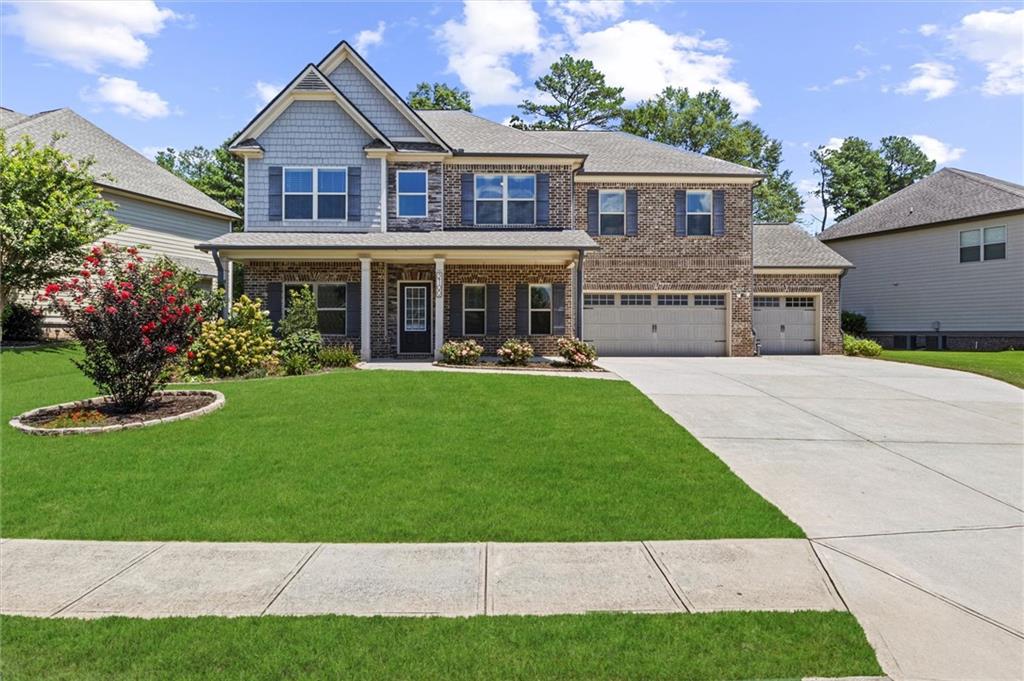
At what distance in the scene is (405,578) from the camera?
3.96 m

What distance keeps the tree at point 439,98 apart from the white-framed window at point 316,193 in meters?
22.7

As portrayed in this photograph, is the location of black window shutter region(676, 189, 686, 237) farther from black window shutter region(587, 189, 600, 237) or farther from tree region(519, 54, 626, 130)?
tree region(519, 54, 626, 130)

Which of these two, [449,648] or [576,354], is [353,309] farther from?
[449,648]

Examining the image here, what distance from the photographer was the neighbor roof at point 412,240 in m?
15.6

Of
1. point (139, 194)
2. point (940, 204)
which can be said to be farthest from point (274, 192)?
point (940, 204)

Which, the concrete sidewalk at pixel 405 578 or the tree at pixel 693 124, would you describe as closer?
the concrete sidewalk at pixel 405 578

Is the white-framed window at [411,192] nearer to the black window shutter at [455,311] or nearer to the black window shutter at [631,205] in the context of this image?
the black window shutter at [455,311]

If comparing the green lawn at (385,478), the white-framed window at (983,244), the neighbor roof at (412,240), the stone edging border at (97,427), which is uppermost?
the white-framed window at (983,244)

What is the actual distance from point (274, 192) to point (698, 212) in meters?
14.5

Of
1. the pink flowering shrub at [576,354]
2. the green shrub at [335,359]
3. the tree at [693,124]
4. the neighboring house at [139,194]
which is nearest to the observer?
the green shrub at [335,359]

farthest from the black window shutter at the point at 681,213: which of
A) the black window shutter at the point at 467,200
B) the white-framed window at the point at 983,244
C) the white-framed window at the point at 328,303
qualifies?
the white-framed window at the point at 983,244

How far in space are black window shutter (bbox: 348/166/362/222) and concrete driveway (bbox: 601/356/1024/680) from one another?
10.4 m

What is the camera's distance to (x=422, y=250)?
15.7 meters

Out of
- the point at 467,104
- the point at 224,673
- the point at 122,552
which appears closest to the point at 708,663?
the point at 224,673
